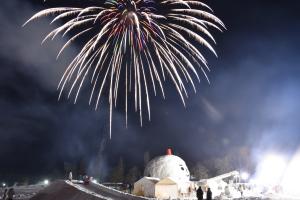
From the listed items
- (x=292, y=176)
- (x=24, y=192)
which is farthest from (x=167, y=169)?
(x=24, y=192)

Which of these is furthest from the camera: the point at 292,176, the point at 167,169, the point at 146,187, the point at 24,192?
the point at 292,176

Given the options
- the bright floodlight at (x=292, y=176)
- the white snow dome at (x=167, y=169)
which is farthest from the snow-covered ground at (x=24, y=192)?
the bright floodlight at (x=292, y=176)

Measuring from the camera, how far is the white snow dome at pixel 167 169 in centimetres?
7312

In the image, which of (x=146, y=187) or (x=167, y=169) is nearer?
(x=146, y=187)

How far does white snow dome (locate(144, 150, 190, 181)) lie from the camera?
240ft

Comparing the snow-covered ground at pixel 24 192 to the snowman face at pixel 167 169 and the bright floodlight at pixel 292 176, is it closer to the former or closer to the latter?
the snowman face at pixel 167 169

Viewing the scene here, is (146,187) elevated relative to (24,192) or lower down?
elevated

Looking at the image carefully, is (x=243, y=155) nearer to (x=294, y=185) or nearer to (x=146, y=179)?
(x=294, y=185)

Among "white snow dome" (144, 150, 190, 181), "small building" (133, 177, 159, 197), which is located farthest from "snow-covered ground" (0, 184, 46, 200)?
"white snow dome" (144, 150, 190, 181)

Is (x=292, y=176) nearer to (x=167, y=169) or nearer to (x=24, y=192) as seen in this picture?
(x=167, y=169)

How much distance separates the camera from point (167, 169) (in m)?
73.9

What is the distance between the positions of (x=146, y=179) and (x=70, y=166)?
85.0 meters

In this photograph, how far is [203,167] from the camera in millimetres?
110938

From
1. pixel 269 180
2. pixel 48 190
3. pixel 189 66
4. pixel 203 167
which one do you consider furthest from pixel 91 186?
pixel 203 167
